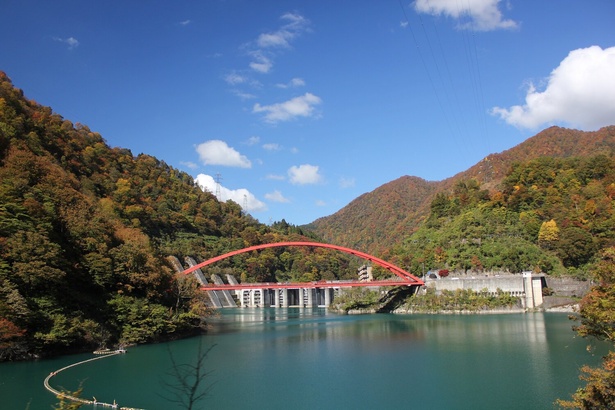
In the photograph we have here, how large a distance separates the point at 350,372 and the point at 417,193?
87255 millimetres

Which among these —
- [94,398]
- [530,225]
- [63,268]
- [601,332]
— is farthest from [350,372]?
[530,225]

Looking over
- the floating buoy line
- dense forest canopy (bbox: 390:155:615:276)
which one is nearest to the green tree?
the floating buoy line

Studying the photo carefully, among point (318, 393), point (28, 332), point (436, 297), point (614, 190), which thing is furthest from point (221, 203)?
point (318, 393)

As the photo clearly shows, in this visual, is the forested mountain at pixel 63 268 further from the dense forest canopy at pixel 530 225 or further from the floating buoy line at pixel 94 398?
the dense forest canopy at pixel 530 225

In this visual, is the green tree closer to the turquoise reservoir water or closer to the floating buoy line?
the turquoise reservoir water

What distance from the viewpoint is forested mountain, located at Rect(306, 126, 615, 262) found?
184 ft

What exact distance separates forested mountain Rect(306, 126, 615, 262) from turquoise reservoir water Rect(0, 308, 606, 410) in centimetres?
2382

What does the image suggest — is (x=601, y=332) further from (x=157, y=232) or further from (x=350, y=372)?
(x=157, y=232)

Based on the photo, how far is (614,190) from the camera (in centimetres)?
3559

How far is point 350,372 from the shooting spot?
575 inches

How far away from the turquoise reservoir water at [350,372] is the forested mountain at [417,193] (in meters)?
23.8

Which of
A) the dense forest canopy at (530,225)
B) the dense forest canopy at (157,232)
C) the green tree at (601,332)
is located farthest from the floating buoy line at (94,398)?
the dense forest canopy at (530,225)

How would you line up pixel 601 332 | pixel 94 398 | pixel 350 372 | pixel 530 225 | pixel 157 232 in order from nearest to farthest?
pixel 601 332 → pixel 94 398 → pixel 350 372 → pixel 530 225 → pixel 157 232

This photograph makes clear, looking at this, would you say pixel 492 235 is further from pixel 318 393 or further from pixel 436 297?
pixel 318 393
